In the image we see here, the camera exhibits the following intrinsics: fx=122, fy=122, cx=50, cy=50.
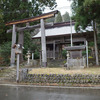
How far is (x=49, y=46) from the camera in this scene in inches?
936

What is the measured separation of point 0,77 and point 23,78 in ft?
9.66

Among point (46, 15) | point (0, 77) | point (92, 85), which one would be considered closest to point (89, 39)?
point (46, 15)

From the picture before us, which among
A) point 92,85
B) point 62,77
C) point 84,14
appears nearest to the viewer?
point 92,85

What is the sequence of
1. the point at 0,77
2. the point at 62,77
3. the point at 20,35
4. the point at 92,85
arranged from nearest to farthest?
the point at 92,85 → the point at 62,77 → the point at 0,77 → the point at 20,35

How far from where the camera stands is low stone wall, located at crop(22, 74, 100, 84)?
7773 mm

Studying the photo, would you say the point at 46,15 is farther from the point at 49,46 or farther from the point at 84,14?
the point at 49,46

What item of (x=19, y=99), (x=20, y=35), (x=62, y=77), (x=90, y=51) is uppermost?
(x=20, y=35)

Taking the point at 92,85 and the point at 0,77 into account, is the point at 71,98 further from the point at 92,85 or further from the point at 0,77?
the point at 0,77

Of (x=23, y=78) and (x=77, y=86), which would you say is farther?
(x=23, y=78)

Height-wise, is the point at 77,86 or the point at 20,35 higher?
the point at 20,35

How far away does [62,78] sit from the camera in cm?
811

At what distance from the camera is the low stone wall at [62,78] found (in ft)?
25.5

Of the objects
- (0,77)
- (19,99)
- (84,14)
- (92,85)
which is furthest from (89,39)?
(19,99)

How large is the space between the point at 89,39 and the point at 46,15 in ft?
19.8
